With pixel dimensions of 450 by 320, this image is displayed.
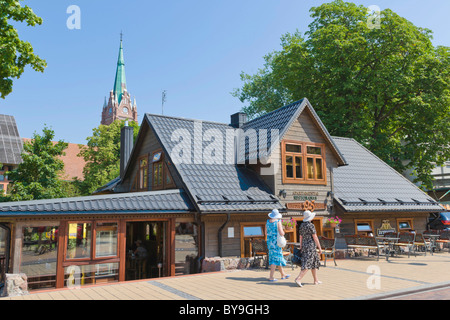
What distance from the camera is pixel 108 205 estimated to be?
11.5 m

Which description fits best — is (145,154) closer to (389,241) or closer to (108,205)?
(108,205)

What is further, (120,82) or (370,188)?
(120,82)

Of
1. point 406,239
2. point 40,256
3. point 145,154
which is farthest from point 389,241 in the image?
point 40,256

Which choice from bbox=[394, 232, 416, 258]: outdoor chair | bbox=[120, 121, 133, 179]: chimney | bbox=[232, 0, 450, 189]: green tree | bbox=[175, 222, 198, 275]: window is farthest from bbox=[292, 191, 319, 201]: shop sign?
bbox=[232, 0, 450, 189]: green tree

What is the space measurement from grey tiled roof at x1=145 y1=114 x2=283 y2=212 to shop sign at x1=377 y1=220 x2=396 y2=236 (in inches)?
255

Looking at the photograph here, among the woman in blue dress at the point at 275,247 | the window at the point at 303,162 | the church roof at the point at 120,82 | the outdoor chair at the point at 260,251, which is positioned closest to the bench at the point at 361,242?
the window at the point at 303,162

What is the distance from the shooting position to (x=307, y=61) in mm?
31000

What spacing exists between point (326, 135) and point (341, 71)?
538 inches

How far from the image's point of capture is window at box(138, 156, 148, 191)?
17.8 m

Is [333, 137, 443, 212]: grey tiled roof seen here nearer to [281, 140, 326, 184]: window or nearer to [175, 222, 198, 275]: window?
[281, 140, 326, 184]: window

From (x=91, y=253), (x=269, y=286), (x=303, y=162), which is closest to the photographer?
(x=269, y=286)

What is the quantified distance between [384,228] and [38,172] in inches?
889

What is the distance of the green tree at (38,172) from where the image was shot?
82.1 ft
